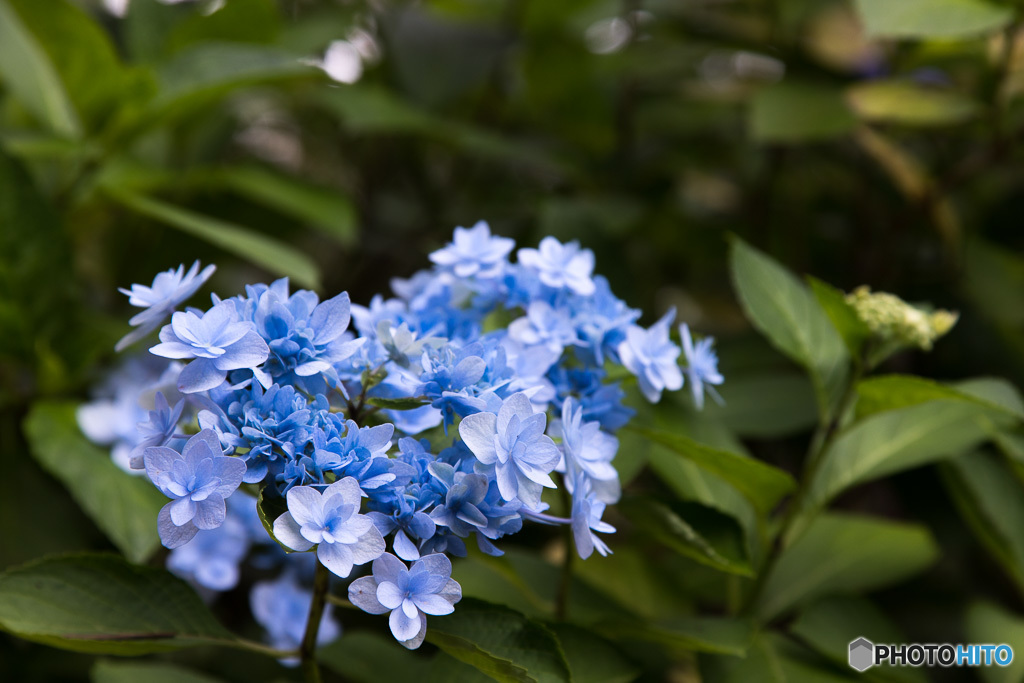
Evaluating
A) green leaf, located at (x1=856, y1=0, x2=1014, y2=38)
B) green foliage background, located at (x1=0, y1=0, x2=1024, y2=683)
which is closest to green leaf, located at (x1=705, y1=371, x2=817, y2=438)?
green foliage background, located at (x1=0, y1=0, x2=1024, y2=683)

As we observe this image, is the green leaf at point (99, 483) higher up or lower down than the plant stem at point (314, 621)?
lower down

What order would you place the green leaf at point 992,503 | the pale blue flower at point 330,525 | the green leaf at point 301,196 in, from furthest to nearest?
1. the green leaf at point 301,196
2. the green leaf at point 992,503
3. the pale blue flower at point 330,525

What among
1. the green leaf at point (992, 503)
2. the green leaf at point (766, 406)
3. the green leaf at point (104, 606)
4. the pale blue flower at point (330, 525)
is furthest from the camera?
the green leaf at point (766, 406)

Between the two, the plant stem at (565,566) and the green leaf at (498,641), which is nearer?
the green leaf at (498,641)

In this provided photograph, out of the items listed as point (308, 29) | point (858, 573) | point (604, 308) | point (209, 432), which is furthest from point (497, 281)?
point (308, 29)

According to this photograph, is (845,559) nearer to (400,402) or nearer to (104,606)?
(400,402)

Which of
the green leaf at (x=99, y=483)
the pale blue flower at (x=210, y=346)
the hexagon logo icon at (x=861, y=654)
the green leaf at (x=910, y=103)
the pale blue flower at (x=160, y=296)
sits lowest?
the hexagon logo icon at (x=861, y=654)

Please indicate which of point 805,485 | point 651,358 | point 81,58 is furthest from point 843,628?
point 81,58

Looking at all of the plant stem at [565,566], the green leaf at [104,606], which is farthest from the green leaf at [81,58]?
the plant stem at [565,566]

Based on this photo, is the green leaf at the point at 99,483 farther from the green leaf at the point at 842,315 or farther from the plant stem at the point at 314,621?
the green leaf at the point at 842,315
